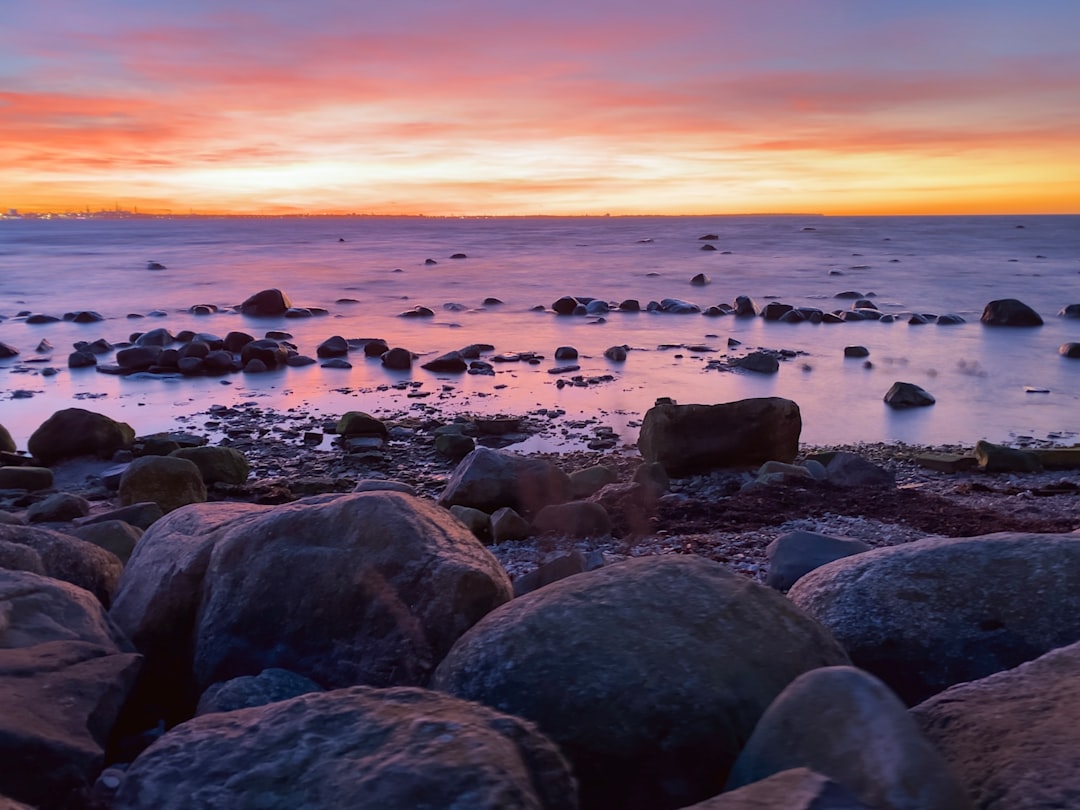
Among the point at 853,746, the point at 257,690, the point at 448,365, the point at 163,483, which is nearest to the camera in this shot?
the point at 853,746

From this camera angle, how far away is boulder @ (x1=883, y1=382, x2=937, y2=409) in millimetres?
12539

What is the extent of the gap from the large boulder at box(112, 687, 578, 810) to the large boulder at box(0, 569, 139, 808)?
487mm

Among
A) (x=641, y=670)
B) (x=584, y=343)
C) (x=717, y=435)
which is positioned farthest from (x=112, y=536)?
(x=584, y=343)

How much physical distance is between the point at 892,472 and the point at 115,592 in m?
6.98

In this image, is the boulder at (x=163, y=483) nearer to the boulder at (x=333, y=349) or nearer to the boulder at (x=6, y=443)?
the boulder at (x=6, y=443)

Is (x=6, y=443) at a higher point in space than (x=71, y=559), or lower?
lower

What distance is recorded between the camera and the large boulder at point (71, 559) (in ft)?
13.9

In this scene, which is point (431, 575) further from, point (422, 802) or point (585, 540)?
point (585, 540)

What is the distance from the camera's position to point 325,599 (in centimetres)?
332

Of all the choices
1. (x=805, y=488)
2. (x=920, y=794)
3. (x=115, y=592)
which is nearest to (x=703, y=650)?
(x=920, y=794)

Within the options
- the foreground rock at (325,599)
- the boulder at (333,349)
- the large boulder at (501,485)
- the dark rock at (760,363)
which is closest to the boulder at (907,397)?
the dark rock at (760,363)

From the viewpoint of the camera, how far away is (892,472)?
8.66 m

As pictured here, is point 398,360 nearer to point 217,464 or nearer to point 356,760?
point 217,464

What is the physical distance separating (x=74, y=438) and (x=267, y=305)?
14893 millimetres
